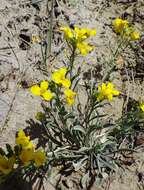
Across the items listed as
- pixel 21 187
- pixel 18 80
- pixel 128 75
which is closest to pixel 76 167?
pixel 21 187

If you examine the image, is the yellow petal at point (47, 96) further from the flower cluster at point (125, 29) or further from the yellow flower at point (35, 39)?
the yellow flower at point (35, 39)

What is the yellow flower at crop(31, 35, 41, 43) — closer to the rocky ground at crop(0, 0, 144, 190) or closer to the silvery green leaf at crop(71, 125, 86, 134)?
the rocky ground at crop(0, 0, 144, 190)

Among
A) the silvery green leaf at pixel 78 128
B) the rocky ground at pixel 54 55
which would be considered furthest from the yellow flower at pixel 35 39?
the silvery green leaf at pixel 78 128

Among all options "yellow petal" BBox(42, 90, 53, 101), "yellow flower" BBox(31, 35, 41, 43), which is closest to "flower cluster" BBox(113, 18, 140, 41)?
"yellow petal" BBox(42, 90, 53, 101)

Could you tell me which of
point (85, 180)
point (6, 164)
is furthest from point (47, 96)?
point (85, 180)

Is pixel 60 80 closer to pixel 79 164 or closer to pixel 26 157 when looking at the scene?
pixel 26 157

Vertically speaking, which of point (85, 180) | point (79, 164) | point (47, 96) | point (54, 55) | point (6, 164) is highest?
point (54, 55)

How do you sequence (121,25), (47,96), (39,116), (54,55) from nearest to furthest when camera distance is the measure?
(47,96), (39,116), (121,25), (54,55)
